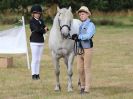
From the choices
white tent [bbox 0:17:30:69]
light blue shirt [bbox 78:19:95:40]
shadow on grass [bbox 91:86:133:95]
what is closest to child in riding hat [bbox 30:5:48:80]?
shadow on grass [bbox 91:86:133:95]

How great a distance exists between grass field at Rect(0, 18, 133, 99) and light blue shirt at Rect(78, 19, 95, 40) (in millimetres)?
1275

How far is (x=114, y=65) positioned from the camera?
16719mm

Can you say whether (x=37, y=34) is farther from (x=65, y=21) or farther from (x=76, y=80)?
(x=65, y=21)

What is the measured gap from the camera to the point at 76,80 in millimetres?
13242

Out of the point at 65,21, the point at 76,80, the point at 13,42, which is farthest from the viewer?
the point at 13,42

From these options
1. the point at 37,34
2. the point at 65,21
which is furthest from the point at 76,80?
the point at 65,21

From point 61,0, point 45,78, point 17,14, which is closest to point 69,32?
point 45,78

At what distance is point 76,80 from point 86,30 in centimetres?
279

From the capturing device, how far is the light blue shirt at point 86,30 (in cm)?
1066

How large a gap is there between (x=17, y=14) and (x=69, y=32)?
3304 cm

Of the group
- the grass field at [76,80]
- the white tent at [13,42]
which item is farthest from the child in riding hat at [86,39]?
the white tent at [13,42]

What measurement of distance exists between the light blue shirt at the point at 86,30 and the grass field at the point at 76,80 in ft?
4.18

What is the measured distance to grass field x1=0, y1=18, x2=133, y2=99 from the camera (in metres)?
10.7

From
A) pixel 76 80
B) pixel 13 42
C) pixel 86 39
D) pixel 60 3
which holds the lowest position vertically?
pixel 76 80
